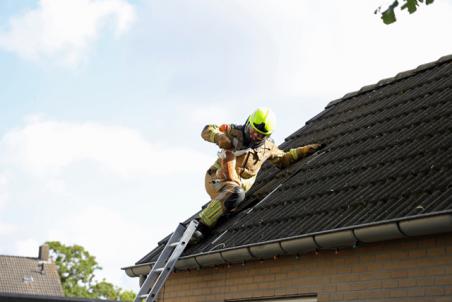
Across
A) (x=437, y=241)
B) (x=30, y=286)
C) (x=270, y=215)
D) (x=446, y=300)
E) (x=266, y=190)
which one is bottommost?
(x=446, y=300)

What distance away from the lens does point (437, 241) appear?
7117mm

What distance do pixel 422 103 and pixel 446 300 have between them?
11.6 feet

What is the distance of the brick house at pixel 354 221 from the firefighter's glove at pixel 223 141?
2.24 feet

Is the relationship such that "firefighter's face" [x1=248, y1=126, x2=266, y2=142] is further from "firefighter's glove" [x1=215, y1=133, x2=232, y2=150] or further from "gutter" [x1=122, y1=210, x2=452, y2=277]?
"gutter" [x1=122, y1=210, x2=452, y2=277]

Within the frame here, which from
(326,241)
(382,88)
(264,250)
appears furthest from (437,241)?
(382,88)

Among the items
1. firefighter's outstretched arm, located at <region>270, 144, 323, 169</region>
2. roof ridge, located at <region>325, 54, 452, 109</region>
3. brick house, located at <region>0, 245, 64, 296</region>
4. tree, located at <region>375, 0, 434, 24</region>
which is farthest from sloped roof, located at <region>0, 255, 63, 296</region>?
tree, located at <region>375, 0, 434, 24</region>

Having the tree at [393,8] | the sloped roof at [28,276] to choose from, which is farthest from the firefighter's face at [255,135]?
the sloped roof at [28,276]

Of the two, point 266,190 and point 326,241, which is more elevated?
point 266,190

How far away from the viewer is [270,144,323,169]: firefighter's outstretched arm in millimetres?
10945

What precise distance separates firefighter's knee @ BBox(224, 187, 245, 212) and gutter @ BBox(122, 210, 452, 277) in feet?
2.93

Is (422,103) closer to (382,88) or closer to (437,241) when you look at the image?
(382,88)

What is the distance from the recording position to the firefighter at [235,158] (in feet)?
34.1

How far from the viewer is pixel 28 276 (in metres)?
58.3

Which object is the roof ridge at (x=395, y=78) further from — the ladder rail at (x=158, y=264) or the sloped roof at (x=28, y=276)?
the sloped roof at (x=28, y=276)
